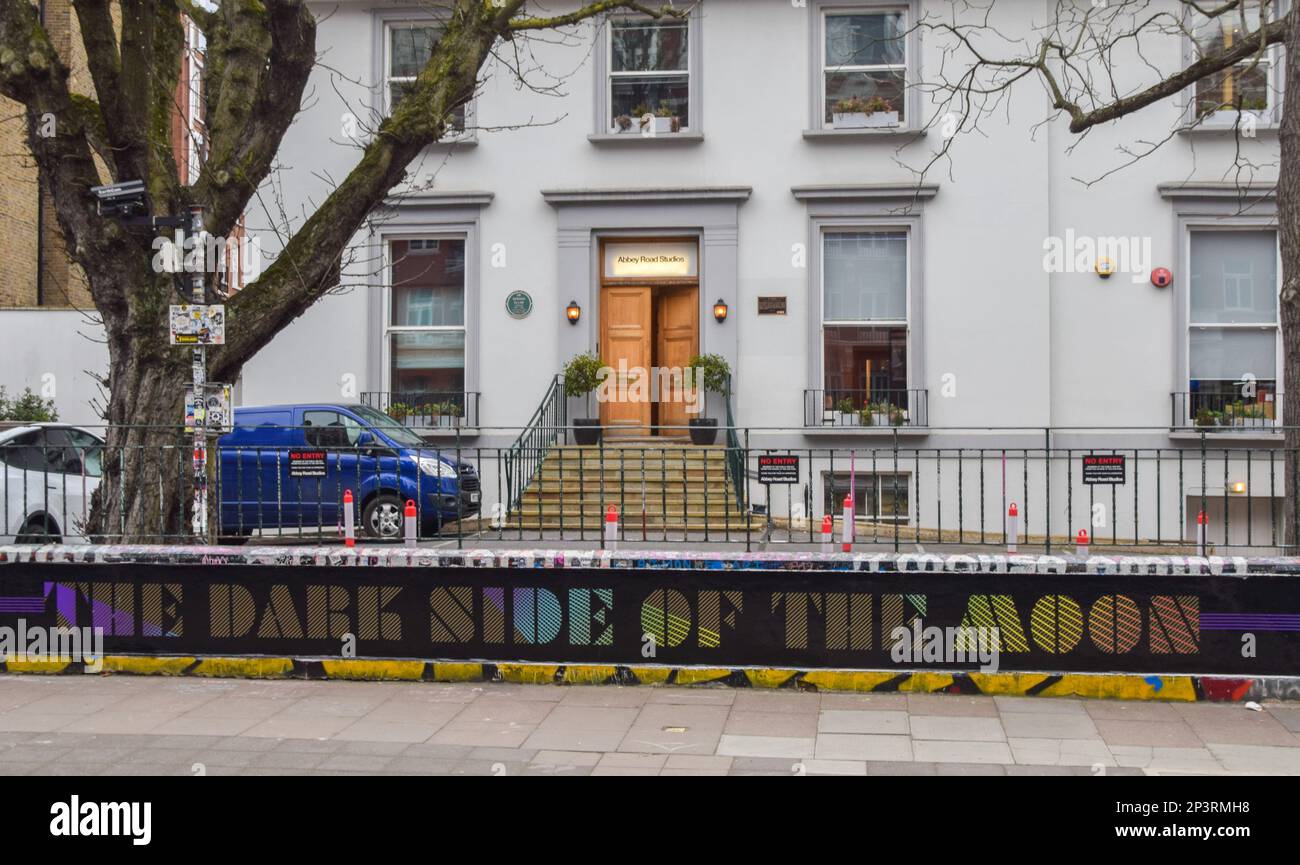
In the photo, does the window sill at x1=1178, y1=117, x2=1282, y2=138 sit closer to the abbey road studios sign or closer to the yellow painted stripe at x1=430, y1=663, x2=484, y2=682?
the abbey road studios sign

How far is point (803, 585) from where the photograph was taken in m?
9.04

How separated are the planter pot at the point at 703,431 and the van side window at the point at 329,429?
15.6 ft

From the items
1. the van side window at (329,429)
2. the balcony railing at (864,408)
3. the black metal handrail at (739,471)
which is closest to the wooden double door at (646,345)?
the balcony railing at (864,408)

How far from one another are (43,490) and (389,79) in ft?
36.7

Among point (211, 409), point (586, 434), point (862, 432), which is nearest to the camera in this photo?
point (211, 409)

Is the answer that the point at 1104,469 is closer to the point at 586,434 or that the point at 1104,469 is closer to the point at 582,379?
the point at 586,434

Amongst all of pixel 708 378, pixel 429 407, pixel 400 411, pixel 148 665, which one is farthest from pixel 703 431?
pixel 148 665

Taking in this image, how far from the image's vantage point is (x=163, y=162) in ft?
36.5

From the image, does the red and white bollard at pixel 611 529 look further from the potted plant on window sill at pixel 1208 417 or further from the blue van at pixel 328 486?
the potted plant on window sill at pixel 1208 417

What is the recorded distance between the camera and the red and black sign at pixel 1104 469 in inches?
410

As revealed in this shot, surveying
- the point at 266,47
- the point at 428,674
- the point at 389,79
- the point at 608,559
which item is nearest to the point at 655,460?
the point at 608,559

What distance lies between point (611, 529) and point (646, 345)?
9.79 metres

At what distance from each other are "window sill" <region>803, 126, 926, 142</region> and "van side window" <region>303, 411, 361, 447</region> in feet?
26.4

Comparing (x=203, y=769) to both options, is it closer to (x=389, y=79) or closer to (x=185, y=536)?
(x=185, y=536)
